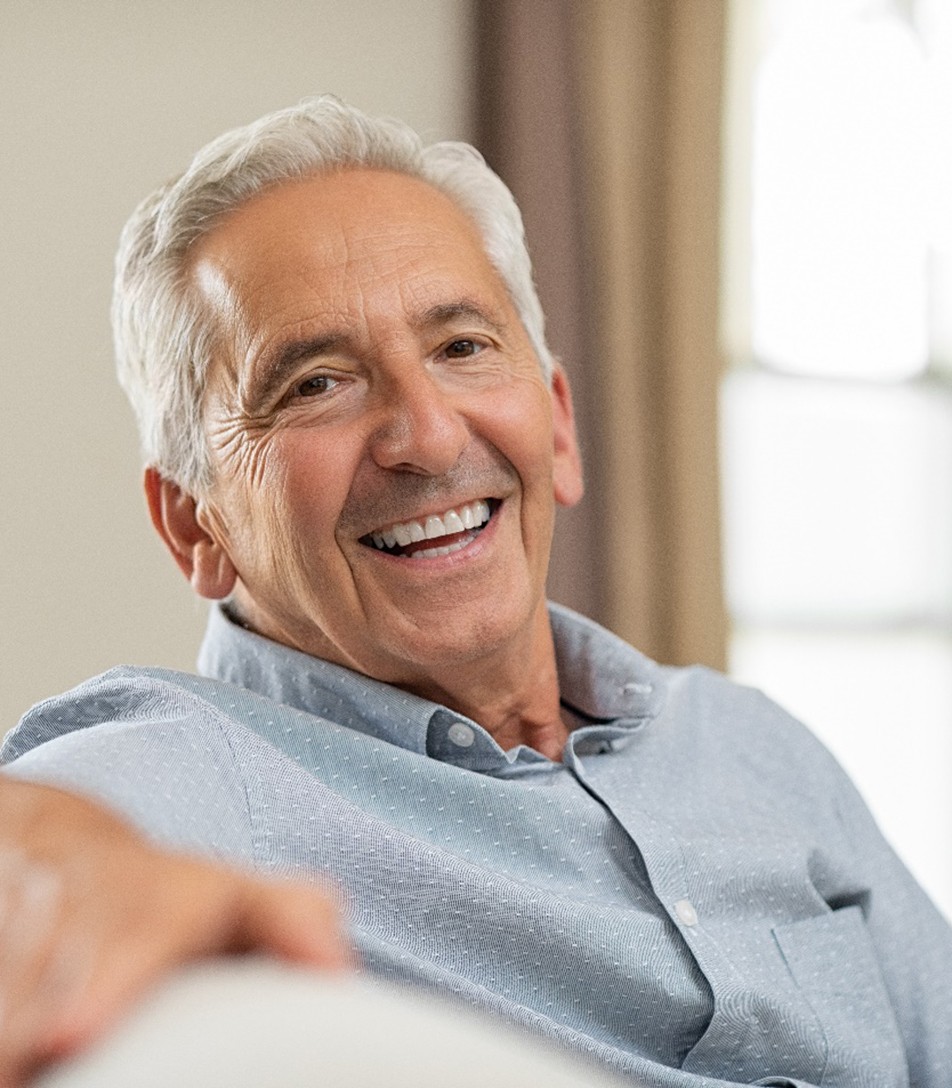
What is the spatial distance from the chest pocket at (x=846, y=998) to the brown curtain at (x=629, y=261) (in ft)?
4.25

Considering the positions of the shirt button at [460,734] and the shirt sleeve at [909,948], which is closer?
the shirt button at [460,734]

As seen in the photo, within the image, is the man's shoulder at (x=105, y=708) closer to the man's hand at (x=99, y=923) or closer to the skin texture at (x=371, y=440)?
the skin texture at (x=371, y=440)

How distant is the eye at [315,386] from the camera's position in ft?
5.10

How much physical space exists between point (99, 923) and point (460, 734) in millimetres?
1010

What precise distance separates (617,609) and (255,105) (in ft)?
3.94

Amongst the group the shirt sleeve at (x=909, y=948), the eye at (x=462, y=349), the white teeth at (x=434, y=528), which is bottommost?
the shirt sleeve at (x=909, y=948)

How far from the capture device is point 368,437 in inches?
59.8

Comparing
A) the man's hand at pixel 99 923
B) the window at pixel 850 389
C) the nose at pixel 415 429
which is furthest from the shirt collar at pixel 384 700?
the window at pixel 850 389

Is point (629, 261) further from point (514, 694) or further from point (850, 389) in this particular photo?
point (514, 694)

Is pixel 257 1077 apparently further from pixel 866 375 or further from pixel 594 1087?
pixel 866 375

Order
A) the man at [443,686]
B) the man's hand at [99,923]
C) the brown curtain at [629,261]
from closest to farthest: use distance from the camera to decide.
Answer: the man's hand at [99,923] → the man at [443,686] → the brown curtain at [629,261]

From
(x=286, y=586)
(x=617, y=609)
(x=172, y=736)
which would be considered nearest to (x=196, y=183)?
(x=286, y=586)

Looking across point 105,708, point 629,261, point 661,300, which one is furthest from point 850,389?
point 105,708

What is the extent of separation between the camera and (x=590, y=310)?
9.71ft
